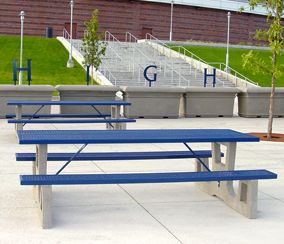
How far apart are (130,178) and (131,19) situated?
164ft

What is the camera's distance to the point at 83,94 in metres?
14.2

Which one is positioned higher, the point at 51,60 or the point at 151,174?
the point at 51,60

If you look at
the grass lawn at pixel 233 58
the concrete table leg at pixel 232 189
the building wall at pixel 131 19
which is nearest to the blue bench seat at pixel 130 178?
the concrete table leg at pixel 232 189

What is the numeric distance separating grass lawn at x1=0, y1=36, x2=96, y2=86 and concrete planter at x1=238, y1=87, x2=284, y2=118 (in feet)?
45.5

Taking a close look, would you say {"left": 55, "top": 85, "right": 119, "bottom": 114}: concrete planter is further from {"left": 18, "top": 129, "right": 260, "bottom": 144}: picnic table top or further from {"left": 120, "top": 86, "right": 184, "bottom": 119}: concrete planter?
{"left": 18, "top": 129, "right": 260, "bottom": 144}: picnic table top

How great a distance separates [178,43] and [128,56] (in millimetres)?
9771

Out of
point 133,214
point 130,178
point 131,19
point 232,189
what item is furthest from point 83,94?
point 131,19

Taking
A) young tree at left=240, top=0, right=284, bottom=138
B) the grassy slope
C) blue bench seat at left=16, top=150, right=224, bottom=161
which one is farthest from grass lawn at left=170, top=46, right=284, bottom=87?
blue bench seat at left=16, top=150, right=224, bottom=161

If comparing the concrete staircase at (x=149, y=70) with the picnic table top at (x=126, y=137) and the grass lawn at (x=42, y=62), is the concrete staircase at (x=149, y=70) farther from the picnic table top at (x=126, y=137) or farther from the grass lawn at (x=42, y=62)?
the picnic table top at (x=126, y=137)

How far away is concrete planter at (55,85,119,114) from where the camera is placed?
14.0 m

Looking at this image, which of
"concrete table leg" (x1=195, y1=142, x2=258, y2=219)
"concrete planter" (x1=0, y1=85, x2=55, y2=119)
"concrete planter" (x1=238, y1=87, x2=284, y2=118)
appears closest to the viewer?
"concrete table leg" (x1=195, y1=142, x2=258, y2=219)

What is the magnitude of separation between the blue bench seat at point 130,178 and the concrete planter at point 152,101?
376 inches

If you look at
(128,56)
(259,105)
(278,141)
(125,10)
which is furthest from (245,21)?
(278,141)

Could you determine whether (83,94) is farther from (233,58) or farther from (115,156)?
(233,58)
